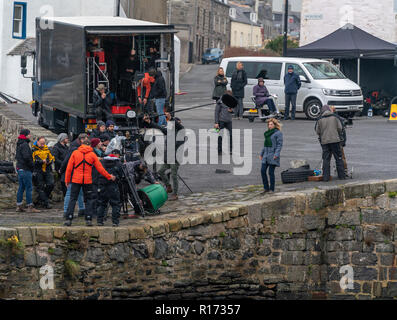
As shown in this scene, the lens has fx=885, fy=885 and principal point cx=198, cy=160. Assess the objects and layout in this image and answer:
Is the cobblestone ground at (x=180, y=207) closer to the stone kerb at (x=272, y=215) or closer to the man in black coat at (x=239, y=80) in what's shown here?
the stone kerb at (x=272, y=215)

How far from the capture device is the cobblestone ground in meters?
14.8

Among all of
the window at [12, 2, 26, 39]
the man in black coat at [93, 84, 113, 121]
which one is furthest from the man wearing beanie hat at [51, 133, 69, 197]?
the window at [12, 2, 26, 39]

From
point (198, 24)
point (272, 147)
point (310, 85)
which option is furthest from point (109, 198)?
point (198, 24)

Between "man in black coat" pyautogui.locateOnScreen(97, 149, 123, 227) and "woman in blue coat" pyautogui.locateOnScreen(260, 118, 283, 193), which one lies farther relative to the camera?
"woman in blue coat" pyautogui.locateOnScreen(260, 118, 283, 193)

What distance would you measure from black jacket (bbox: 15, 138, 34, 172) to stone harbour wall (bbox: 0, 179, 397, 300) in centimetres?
325

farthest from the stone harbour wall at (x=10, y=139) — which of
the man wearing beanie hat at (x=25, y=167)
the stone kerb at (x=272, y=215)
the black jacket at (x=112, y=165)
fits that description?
the stone kerb at (x=272, y=215)

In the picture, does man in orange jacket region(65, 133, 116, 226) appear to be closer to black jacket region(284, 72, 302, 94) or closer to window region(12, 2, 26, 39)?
black jacket region(284, 72, 302, 94)

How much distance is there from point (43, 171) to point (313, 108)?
13328 millimetres

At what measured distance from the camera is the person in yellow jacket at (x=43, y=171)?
17156mm

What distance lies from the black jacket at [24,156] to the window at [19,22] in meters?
30.1

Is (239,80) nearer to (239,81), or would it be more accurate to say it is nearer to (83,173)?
(239,81)

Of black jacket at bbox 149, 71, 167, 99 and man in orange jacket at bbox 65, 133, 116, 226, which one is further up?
black jacket at bbox 149, 71, 167, 99

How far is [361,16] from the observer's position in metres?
39.6

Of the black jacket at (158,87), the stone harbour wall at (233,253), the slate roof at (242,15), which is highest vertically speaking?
the slate roof at (242,15)
